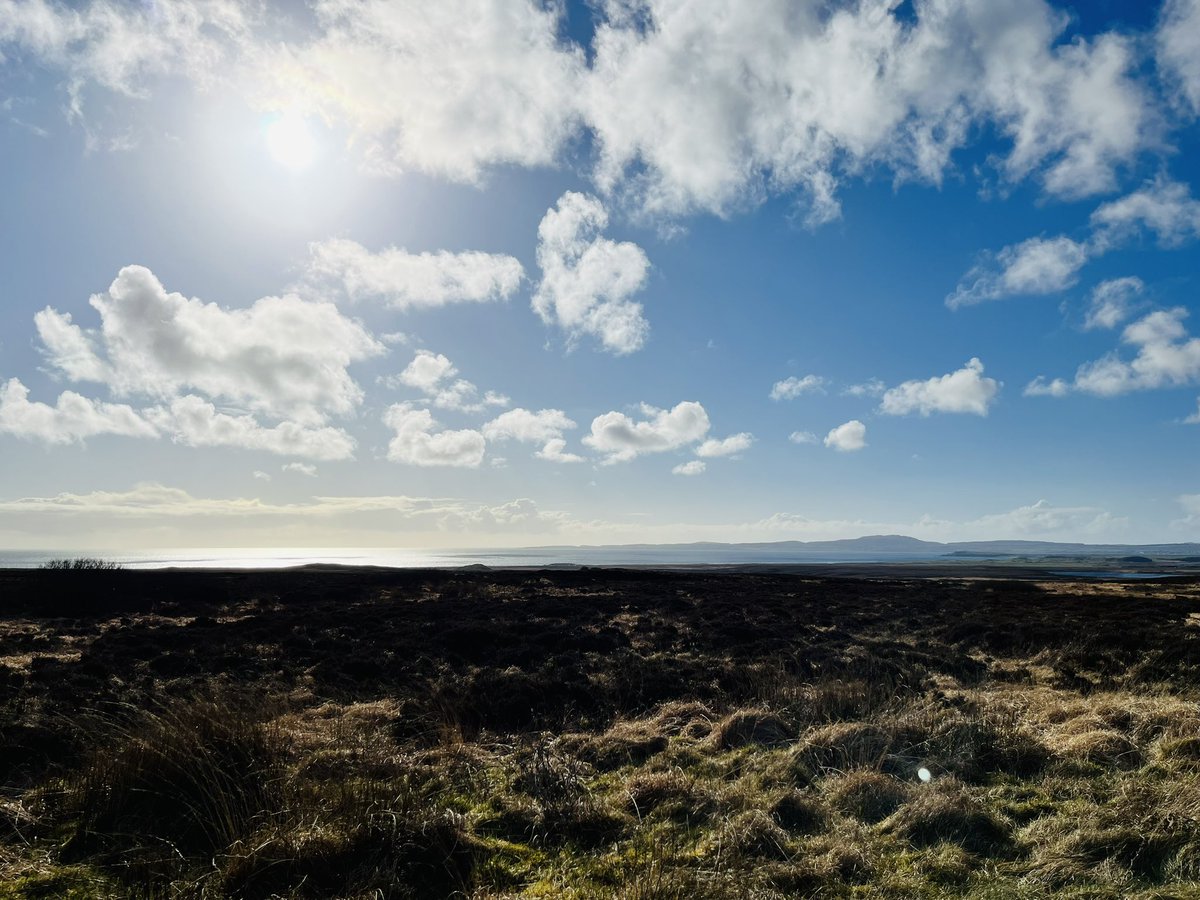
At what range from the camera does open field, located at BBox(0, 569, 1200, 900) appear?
5.39 meters

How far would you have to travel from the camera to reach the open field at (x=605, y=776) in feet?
17.7

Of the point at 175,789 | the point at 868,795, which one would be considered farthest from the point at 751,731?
the point at 175,789

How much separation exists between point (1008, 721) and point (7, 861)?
12.5 m

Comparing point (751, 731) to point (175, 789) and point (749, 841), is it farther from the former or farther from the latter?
point (175, 789)

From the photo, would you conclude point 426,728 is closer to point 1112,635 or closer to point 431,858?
point 431,858

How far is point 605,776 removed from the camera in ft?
28.0

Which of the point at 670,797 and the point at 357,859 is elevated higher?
the point at 357,859

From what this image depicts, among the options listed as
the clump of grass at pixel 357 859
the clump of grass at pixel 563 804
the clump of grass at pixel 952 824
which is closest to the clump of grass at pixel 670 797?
the clump of grass at pixel 563 804

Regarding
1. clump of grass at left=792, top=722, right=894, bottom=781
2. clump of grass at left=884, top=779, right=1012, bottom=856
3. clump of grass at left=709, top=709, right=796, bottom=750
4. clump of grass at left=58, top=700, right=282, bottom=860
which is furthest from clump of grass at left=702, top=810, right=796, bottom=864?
clump of grass at left=58, top=700, right=282, bottom=860

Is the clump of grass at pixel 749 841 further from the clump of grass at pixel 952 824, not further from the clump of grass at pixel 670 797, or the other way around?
the clump of grass at pixel 952 824

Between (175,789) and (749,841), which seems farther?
(175,789)

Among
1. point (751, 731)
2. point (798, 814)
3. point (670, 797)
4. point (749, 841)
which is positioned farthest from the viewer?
point (751, 731)

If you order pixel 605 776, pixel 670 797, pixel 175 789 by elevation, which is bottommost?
pixel 605 776

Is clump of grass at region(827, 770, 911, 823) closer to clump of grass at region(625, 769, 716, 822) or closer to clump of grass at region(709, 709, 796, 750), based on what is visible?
clump of grass at region(625, 769, 716, 822)
